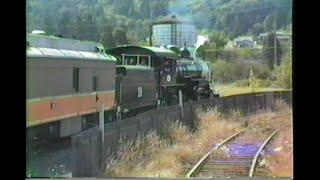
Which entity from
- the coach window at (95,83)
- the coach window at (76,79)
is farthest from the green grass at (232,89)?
the coach window at (76,79)

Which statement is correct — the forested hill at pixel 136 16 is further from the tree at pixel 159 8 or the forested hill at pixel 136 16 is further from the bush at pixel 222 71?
the bush at pixel 222 71

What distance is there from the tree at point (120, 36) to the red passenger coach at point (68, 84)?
0.09 metres

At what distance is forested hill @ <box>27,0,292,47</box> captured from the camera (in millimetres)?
2553

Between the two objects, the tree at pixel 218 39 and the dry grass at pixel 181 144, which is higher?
the tree at pixel 218 39

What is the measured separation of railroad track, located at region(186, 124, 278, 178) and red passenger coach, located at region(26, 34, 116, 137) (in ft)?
1.88

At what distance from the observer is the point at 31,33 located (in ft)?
7.97

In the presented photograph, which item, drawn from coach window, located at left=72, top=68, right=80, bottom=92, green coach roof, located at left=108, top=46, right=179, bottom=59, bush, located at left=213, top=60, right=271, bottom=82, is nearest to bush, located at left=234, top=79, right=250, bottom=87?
bush, located at left=213, top=60, right=271, bottom=82

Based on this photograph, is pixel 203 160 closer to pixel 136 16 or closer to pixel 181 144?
pixel 181 144

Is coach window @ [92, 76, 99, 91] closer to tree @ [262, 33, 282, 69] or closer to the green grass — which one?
the green grass

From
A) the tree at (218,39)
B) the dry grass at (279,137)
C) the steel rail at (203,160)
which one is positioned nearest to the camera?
the dry grass at (279,137)

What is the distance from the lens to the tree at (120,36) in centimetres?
257

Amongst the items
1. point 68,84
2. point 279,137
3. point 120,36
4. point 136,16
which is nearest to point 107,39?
point 120,36

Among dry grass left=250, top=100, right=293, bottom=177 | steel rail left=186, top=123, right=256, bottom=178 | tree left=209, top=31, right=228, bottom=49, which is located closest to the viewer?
dry grass left=250, top=100, right=293, bottom=177

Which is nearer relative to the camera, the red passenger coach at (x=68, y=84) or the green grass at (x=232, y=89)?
the red passenger coach at (x=68, y=84)
